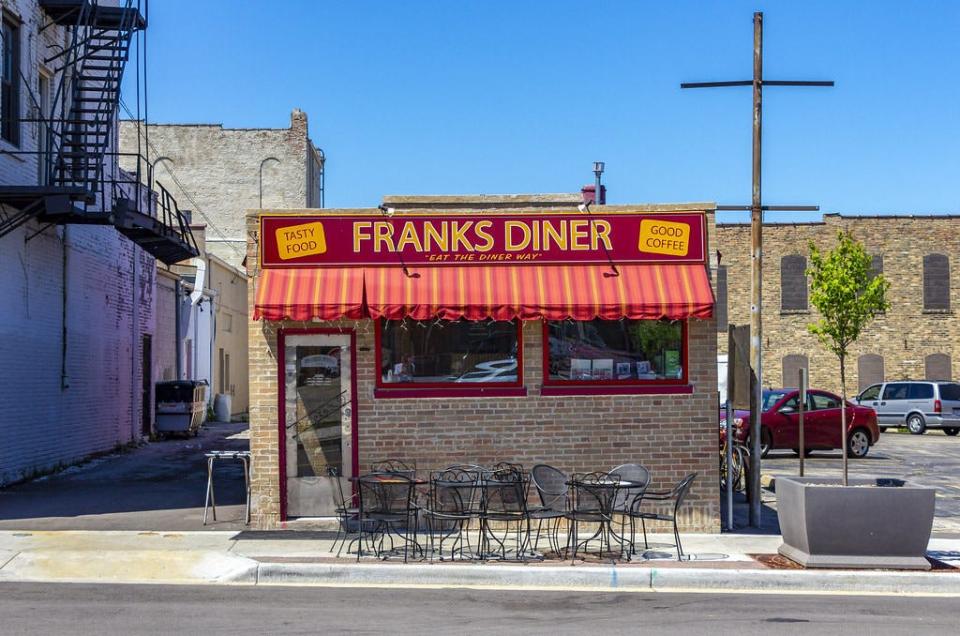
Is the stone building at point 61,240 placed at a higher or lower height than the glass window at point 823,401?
higher

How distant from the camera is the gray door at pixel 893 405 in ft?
113

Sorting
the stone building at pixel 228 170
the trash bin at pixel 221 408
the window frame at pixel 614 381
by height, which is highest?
the stone building at pixel 228 170

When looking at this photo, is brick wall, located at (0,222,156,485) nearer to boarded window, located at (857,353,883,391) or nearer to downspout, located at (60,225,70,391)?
downspout, located at (60,225,70,391)

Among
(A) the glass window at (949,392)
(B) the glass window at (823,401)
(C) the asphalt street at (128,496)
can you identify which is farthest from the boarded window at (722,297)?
(C) the asphalt street at (128,496)

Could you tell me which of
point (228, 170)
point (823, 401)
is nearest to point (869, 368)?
point (823, 401)

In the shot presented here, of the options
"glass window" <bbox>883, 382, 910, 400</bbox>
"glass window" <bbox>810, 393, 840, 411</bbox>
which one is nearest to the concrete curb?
"glass window" <bbox>810, 393, 840, 411</bbox>

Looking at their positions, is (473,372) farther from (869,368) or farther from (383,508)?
(869,368)

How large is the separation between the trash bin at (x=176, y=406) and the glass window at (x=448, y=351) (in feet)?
48.8

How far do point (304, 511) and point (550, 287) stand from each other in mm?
3940

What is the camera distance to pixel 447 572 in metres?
10.5

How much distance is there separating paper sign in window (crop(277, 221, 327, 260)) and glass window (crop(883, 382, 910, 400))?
87.4 ft

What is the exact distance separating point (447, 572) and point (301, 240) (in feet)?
14.6

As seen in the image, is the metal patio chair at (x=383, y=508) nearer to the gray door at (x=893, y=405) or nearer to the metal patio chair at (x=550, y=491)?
the metal patio chair at (x=550, y=491)

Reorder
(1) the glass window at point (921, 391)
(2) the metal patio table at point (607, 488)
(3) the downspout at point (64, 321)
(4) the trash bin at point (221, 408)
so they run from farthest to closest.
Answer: (4) the trash bin at point (221, 408), (1) the glass window at point (921, 391), (3) the downspout at point (64, 321), (2) the metal patio table at point (607, 488)
